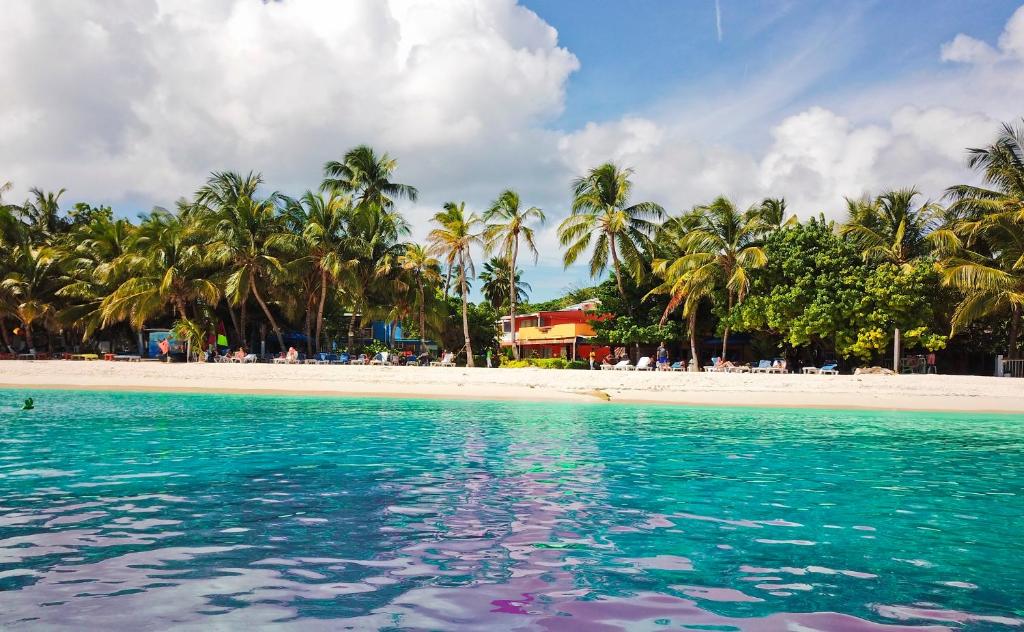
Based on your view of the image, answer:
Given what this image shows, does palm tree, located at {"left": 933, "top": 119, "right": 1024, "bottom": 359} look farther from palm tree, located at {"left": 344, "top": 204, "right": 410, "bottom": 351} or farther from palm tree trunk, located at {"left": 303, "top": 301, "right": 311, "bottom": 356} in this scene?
palm tree trunk, located at {"left": 303, "top": 301, "right": 311, "bottom": 356}

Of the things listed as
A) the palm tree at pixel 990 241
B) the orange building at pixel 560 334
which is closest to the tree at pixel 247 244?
the orange building at pixel 560 334

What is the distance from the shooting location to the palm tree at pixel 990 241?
83.6 feet

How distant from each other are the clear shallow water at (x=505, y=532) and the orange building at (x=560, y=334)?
28526 mm

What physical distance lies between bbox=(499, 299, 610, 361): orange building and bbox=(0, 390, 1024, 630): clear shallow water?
28.5 metres

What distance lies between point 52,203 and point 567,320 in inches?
1308

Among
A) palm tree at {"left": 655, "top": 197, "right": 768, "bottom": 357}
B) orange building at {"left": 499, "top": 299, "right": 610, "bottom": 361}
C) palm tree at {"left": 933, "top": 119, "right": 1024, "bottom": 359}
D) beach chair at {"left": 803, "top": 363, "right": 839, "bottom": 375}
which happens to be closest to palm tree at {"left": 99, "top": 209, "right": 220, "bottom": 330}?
orange building at {"left": 499, "top": 299, "right": 610, "bottom": 361}

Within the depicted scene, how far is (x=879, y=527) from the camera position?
21.4 feet

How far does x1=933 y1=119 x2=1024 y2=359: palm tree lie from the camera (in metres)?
25.5

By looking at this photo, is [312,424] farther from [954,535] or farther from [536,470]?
[954,535]

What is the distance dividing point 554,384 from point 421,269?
1544cm

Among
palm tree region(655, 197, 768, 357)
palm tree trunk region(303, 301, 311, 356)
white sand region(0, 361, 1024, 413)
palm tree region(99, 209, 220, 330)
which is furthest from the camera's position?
palm tree trunk region(303, 301, 311, 356)

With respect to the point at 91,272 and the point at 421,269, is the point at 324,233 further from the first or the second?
the point at 91,272

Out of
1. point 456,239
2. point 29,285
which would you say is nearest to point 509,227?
point 456,239

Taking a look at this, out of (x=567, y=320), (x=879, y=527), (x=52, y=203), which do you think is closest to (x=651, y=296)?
(x=567, y=320)
